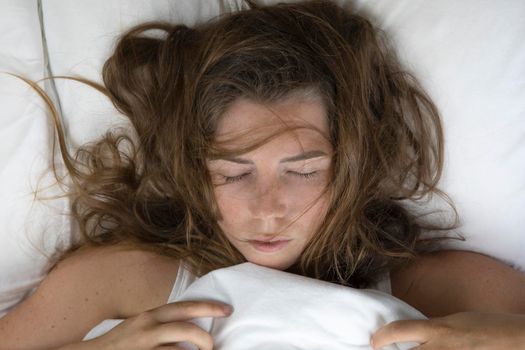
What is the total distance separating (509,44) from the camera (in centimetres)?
140

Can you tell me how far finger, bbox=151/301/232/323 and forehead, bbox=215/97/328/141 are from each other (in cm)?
32

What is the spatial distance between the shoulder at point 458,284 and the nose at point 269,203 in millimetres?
416

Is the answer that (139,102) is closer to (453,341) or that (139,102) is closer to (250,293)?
(250,293)

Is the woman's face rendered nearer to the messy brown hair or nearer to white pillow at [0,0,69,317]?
the messy brown hair

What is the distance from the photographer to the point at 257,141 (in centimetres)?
121

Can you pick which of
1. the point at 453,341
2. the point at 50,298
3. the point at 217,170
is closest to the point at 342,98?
the point at 217,170

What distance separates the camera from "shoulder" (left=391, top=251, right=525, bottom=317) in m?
1.38

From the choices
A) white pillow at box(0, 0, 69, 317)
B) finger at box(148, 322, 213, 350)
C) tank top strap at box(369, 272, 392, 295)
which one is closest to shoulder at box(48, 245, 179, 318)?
white pillow at box(0, 0, 69, 317)

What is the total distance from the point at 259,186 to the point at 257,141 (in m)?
0.08

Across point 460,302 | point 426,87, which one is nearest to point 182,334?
point 460,302

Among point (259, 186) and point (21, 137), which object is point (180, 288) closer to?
point (259, 186)

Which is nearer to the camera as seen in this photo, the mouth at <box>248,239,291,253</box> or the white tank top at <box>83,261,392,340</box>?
the mouth at <box>248,239,291,253</box>

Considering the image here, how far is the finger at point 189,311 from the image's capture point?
4.11 feet

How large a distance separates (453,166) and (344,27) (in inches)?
15.0
